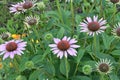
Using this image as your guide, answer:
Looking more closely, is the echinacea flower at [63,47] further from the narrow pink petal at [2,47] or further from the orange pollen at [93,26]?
the narrow pink petal at [2,47]

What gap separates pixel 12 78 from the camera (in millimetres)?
1501

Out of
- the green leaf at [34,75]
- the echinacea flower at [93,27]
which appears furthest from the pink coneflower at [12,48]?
the echinacea flower at [93,27]

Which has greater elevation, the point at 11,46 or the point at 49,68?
the point at 11,46

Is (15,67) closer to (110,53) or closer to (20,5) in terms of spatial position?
(20,5)

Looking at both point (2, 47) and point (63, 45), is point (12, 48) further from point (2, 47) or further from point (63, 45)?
point (63, 45)

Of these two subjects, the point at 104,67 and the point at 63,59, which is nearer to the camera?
the point at 104,67

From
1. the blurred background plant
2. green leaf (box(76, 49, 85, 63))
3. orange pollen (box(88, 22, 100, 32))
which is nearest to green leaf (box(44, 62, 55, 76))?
the blurred background plant

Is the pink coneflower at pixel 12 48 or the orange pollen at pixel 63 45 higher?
the orange pollen at pixel 63 45

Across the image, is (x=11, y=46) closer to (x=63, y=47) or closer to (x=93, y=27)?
(x=63, y=47)

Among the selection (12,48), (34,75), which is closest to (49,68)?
(34,75)

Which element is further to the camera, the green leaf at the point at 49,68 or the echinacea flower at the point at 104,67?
the green leaf at the point at 49,68

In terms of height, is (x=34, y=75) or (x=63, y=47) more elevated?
(x=63, y=47)

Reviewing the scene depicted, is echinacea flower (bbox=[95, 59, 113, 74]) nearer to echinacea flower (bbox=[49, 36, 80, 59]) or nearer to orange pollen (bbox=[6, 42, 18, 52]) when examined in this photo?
echinacea flower (bbox=[49, 36, 80, 59])

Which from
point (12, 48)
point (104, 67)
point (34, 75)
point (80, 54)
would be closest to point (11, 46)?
point (12, 48)
